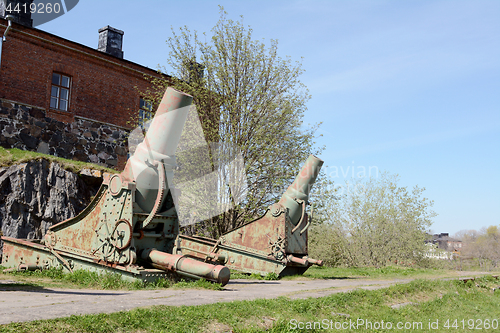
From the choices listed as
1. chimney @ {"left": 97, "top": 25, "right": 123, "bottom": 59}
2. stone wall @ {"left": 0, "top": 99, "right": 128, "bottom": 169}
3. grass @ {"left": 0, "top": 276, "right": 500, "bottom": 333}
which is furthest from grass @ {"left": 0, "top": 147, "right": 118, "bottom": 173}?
grass @ {"left": 0, "top": 276, "right": 500, "bottom": 333}

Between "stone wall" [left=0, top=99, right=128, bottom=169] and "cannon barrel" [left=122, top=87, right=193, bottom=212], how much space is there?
11177 millimetres

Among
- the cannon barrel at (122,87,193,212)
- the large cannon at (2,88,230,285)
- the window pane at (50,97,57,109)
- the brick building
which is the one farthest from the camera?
the window pane at (50,97,57,109)

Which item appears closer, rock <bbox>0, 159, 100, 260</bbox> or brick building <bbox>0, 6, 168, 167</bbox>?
rock <bbox>0, 159, 100, 260</bbox>

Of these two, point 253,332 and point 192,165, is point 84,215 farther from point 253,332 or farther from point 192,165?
point 192,165

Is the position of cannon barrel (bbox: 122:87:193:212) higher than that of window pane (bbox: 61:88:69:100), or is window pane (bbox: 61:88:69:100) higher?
window pane (bbox: 61:88:69:100)

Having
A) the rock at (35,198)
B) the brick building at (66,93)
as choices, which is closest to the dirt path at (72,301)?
the rock at (35,198)

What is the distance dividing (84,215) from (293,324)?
192 inches

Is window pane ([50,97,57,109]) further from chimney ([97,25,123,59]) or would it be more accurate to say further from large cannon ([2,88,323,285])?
large cannon ([2,88,323,285])

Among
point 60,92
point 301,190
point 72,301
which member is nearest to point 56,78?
point 60,92

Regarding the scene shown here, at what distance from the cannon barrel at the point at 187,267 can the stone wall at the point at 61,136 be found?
462 inches

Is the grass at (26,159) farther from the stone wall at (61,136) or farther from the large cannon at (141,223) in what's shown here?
the large cannon at (141,223)

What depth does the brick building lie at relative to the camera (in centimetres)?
1664

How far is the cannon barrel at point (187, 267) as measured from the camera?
7203 millimetres

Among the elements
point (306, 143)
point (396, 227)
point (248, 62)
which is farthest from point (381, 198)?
point (248, 62)
